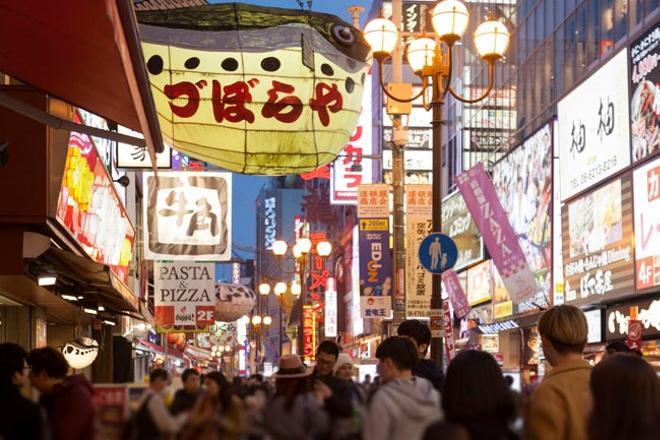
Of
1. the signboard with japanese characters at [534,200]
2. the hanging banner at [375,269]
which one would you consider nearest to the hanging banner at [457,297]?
the hanging banner at [375,269]

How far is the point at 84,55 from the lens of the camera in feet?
32.5

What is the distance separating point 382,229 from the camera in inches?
1272

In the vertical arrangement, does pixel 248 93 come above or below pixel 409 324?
above

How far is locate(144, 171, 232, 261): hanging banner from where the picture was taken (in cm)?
2386

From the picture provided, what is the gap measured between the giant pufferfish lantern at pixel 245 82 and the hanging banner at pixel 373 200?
16722 mm

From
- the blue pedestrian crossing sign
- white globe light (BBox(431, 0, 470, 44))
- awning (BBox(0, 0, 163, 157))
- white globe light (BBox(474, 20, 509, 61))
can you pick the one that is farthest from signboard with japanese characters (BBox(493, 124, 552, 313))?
awning (BBox(0, 0, 163, 157))

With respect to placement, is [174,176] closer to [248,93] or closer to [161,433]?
[248,93]

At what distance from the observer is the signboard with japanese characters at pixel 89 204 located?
54.8 ft

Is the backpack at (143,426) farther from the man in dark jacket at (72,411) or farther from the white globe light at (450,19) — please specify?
the white globe light at (450,19)

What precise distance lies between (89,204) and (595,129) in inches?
865

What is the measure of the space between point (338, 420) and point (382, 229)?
1066 inches

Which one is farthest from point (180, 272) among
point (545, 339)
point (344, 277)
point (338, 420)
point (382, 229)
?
point (344, 277)

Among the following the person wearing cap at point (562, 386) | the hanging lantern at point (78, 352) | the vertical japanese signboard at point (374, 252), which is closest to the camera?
the person wearing cap at point (562, 386)

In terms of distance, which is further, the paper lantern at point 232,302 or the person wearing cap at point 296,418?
the paper lantern at point 232,302
